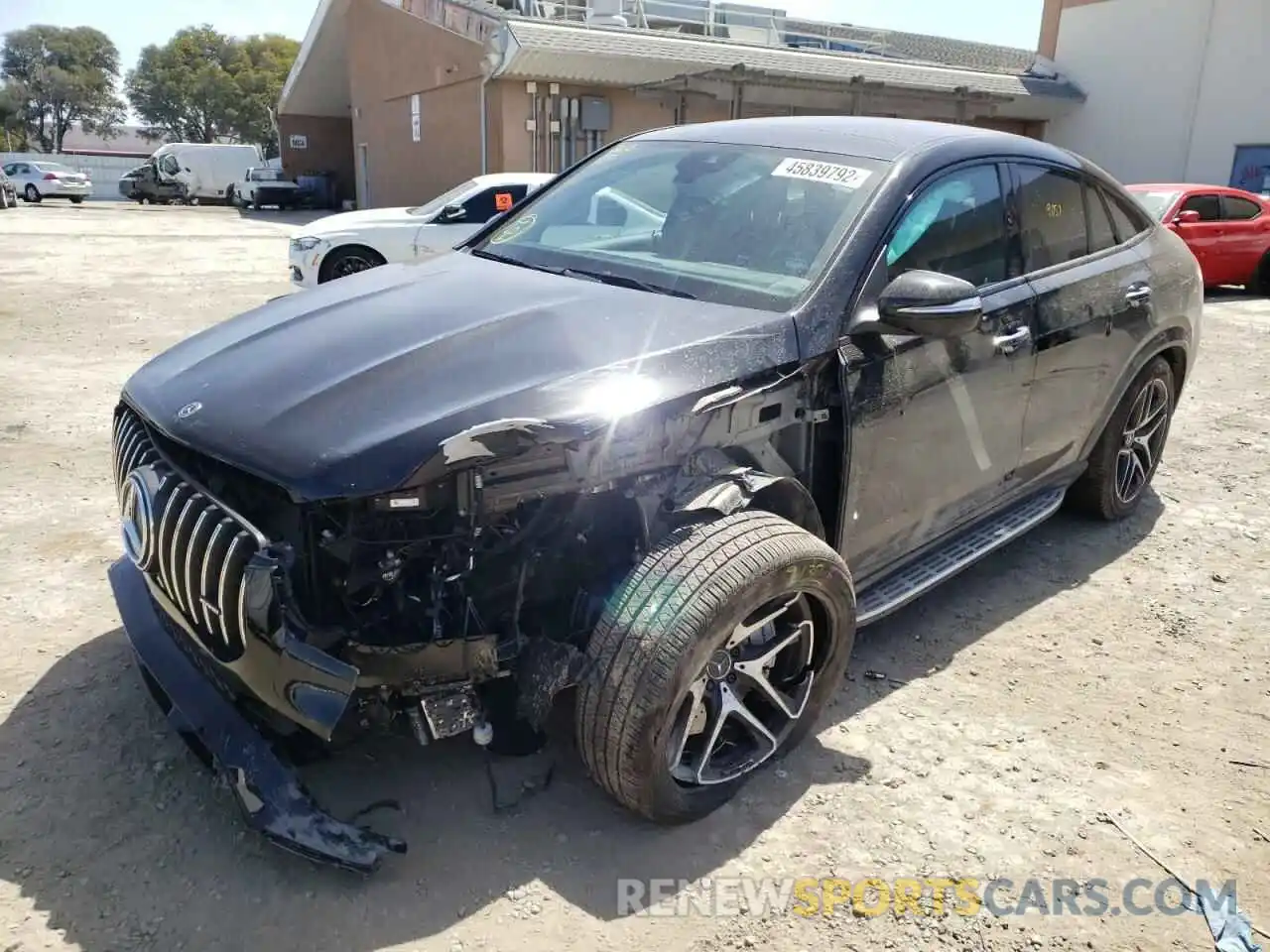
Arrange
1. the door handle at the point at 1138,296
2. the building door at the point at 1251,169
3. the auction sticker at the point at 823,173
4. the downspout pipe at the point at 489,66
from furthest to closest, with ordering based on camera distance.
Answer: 1. the building door at the point at 1251,169
2. the downspout pipe at the point at 489,66
3. the door handle at the point at 1138,296
4. the auction sticker at the point at 823,173

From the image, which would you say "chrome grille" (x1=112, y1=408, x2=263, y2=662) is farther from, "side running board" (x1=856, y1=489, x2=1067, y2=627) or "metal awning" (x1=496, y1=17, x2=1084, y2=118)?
"metal awning" (x1=496, y1=17, x2=1084, y2=118)

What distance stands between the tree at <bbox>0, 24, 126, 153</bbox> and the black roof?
262 feet

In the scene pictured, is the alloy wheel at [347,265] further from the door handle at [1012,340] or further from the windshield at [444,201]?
the door handle at [1012,340]

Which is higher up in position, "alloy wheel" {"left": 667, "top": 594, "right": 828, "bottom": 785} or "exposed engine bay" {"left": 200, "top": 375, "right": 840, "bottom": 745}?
"exposed engine bay" {"left": 200, "top": 375, "right": 840, "bottom": 745}

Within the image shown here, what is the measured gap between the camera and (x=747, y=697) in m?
2.79

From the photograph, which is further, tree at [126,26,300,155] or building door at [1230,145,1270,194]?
tree at [126,26,300,155]

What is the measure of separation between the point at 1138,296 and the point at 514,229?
9.02 ft

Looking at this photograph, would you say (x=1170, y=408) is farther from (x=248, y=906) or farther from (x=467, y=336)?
(x=248, y=906)

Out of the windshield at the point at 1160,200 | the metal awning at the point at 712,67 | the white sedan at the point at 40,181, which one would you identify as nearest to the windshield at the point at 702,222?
the windshield at the point at 1160,200

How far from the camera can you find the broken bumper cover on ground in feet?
7.56

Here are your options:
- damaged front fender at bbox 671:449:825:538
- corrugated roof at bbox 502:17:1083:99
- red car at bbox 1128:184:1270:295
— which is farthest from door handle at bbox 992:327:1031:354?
corrugated roof at bbox 502:17:1083:99

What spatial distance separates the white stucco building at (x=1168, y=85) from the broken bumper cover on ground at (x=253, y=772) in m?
23.4

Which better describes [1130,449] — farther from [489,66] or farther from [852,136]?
[489,66]

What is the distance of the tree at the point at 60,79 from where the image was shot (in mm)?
68500
